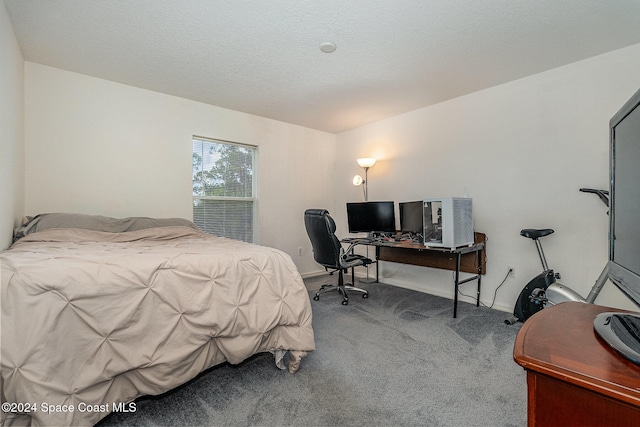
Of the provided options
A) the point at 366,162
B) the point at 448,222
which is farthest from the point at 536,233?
the point at 366,162

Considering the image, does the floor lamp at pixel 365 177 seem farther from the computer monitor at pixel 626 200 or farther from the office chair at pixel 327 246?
the computer monitor at pixel 626 200

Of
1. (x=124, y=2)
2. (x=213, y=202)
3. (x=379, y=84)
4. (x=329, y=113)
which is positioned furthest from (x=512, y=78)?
(x=213, y=202)

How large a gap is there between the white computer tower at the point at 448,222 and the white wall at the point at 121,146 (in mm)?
2225

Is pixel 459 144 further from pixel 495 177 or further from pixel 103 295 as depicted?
pixel 103 295

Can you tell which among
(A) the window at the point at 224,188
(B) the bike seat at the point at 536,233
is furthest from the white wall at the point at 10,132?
(B) the bike seat at the point at 536,233

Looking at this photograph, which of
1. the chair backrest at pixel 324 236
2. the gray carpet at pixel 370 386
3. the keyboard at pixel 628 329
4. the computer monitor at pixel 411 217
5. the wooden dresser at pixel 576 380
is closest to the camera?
the wooden dresser at pixel 576 380

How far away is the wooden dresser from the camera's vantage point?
Answer: 21.3 inches

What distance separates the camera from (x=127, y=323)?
138 cm

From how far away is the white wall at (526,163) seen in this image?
257 cm

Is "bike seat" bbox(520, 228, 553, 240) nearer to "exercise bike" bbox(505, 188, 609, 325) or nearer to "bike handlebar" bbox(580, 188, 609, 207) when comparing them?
"exercise bike" bbox(505, 188, 609, 325)

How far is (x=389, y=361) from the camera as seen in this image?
6.76 ft

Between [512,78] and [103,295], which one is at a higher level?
[512,78]

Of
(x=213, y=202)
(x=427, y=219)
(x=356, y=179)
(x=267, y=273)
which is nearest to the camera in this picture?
(x=267, y=273)

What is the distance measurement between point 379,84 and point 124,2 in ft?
7.37
